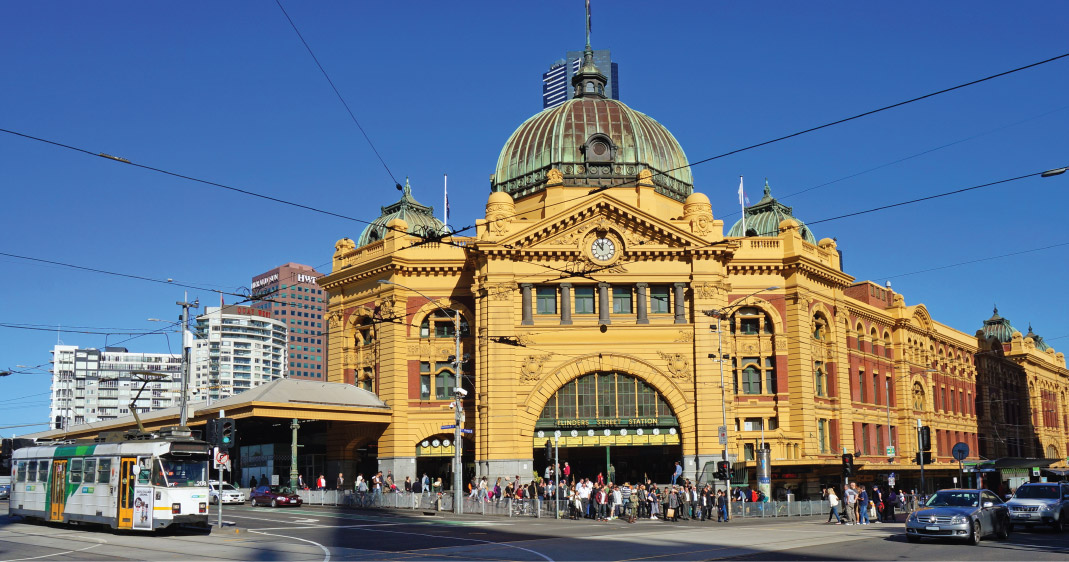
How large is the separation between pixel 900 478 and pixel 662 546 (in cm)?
4431

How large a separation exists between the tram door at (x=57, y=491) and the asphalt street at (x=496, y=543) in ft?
2.21

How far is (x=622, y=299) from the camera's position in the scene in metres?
56.7

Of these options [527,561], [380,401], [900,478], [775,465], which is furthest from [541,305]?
[527,561]

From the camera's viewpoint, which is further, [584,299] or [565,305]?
[584,299]

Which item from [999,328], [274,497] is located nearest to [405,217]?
[274,497]

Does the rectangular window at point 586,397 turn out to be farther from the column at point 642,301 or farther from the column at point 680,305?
the column at point 680,305

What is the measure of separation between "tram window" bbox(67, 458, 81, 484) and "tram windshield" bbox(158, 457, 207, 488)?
4.43 m

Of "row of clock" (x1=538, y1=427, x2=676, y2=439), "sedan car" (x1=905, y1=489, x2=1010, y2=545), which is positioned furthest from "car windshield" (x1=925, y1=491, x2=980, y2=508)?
"row of clock" (x1=538, y1=427, x2=676, y2=439)

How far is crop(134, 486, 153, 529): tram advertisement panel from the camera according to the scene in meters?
30.4

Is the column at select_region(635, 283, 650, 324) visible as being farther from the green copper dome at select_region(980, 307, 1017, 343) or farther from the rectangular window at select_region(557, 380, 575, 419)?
the green copper dome at select_region(980, 307, 1017, 343)

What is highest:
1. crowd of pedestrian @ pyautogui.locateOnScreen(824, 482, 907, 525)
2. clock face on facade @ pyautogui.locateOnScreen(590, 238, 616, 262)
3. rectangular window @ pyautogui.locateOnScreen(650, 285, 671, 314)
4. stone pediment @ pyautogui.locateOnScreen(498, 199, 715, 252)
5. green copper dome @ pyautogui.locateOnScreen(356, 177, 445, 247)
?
green copper dome @ pyautogui.locateOnScreen(356, 177, 445, 247)

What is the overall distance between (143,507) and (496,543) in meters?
11.1

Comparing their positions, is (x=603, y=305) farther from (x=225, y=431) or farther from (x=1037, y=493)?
(x=225, y=431)

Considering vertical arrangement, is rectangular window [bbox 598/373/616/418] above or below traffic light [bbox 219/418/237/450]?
above
